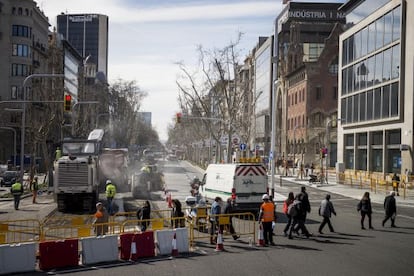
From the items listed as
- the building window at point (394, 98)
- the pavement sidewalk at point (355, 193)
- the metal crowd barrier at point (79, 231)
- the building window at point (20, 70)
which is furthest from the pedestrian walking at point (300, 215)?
the building window at point (20, 70)

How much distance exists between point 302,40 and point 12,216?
7614 centimetres

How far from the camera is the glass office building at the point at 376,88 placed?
149 feet

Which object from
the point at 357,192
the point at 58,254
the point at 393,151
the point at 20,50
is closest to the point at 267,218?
the point at 58,254

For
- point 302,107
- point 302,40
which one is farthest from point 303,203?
point 302,40

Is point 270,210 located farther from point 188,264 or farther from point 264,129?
point 264,129

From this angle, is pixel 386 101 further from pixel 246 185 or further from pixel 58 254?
pixel 58 254

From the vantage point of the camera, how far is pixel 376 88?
170 ft

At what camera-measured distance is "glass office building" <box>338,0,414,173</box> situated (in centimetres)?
4544

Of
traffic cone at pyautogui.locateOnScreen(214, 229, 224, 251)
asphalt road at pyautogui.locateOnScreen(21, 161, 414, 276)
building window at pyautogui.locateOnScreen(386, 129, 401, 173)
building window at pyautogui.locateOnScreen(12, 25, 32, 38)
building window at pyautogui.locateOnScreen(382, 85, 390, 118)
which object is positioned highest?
building window at pyautogui.locateOnScreen(12, 25, 32, 38)

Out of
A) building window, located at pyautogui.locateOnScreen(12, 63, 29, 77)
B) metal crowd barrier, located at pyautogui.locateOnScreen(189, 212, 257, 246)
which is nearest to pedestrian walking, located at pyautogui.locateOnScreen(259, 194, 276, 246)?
metal crowd barrier, located at pyautogui.locateOnScreen(189, 212, 257, 246)

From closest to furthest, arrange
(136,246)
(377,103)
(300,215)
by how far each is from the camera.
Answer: (136,246) < (300,215) < (377,103)

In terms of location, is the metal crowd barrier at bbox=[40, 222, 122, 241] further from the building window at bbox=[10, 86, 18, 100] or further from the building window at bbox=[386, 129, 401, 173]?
the building window at bbox=[10, 86, 18, 100]

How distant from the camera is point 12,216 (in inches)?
1010

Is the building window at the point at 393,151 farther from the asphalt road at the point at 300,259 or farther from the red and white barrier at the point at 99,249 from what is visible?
the red and white barrier at the point at 99,249
